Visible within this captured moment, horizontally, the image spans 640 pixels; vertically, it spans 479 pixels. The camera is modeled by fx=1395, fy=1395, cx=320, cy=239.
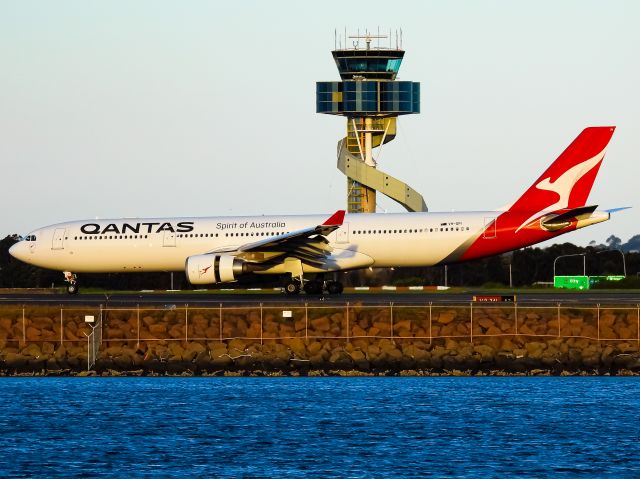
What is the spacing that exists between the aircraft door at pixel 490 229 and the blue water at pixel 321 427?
44.3 ft

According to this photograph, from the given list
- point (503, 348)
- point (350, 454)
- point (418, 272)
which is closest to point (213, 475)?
point (350, 454)

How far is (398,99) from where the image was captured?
112 meters

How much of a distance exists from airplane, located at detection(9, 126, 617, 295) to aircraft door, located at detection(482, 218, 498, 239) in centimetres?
4

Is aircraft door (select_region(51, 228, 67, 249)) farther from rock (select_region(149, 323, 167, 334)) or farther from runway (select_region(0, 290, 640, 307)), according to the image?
rock (select_region(149, 323, 167, 334))

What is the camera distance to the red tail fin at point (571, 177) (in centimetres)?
5816

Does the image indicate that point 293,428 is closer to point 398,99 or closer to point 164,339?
point 164,339

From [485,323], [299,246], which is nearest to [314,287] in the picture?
[299,246]

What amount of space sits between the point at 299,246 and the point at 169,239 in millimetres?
6178

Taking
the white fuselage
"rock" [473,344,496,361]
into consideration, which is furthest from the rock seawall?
the white fuselage

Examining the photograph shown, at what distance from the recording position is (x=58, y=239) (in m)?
61.2

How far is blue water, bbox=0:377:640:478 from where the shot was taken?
29812mm

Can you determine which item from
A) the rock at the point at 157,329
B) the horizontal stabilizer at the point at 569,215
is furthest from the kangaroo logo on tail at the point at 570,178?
the rock at the point at 157,329

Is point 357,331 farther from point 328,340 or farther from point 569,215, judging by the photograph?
point 569,215

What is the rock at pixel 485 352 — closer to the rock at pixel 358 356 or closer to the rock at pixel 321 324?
the rock at pixel 358 356
